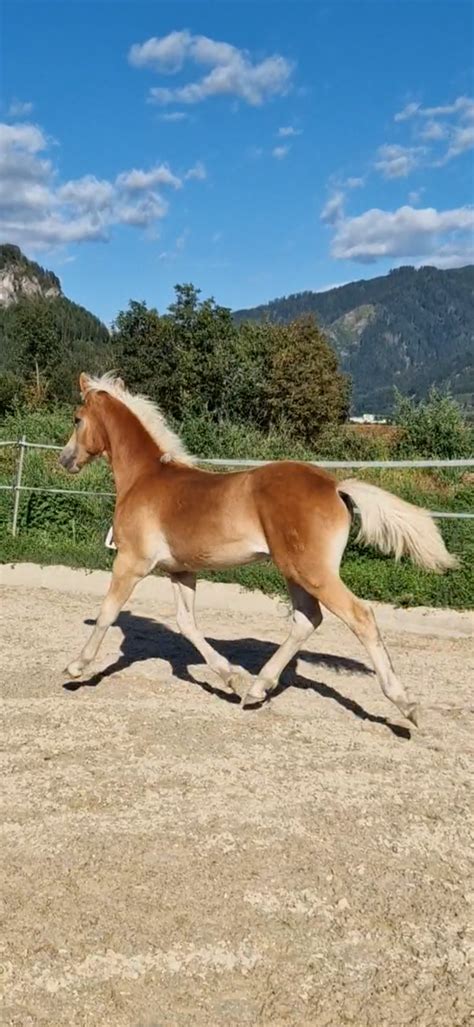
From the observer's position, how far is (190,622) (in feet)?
16.9

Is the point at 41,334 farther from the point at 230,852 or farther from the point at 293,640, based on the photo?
the point at 230,852

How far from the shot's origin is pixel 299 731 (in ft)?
14.5

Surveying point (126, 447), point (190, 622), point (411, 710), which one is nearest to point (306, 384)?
point (126, 447)

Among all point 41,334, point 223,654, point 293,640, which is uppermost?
point 41,334

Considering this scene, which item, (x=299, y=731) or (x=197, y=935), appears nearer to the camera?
(x=197, y=935)

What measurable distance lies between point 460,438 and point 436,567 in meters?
9.32

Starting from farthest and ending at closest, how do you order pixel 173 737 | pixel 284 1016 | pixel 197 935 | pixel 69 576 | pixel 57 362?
pixel 57 362 < pixel 69 576 < pixel 173 737 < pixel 197 935 < pixel 284 1016

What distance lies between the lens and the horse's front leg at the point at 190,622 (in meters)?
5.01

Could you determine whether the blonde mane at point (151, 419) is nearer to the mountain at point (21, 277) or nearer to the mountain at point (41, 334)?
the mountain at point (41, 334)

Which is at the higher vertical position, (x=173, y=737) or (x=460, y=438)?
(x=460, y=438)

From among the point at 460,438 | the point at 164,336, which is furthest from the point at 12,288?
the point at 460,438

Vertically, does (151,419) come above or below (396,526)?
above

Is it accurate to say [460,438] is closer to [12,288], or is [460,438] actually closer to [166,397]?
[166,397]

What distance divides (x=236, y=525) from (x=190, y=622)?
89 centimetres
